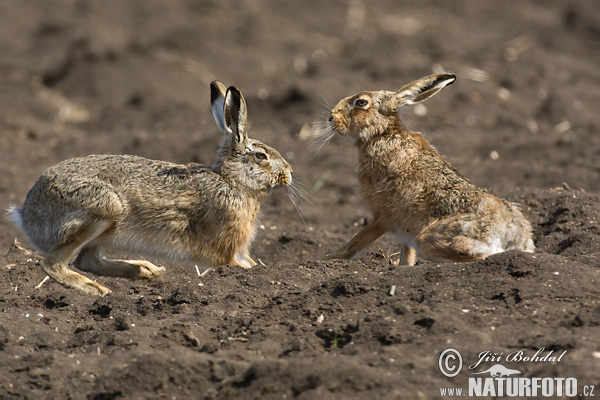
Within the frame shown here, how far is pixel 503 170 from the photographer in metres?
11.4

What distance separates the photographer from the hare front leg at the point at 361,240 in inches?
305

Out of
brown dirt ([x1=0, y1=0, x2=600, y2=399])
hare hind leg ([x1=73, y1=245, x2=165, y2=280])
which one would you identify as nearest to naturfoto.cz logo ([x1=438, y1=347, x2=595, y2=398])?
brown dirt ([x1=0, y1=0, x2=600, y2=399])

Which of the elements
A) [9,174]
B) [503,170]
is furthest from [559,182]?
[9,174]

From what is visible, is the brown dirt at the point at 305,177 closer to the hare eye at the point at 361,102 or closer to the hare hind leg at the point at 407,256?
the hare hind leg at the point at 407,256

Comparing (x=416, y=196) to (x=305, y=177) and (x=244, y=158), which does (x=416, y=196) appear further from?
(x=305, y=177)

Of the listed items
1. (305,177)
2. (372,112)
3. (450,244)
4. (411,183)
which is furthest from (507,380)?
(305,177)

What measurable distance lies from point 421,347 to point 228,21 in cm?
1295

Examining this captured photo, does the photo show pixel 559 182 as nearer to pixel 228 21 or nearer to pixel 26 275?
pixel 26 275

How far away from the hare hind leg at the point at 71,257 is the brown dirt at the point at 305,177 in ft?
0.43

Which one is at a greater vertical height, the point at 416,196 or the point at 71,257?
the point at 416,196

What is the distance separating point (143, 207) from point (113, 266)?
0.76 metres

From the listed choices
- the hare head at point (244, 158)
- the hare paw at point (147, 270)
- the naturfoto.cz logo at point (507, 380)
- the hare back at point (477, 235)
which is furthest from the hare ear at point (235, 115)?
the naturfoto.cz logo at point (507, 380)

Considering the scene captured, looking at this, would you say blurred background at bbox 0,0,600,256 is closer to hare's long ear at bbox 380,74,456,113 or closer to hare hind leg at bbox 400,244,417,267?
hare hind leg at bbox 400,244,417,267

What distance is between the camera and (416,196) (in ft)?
24.4
